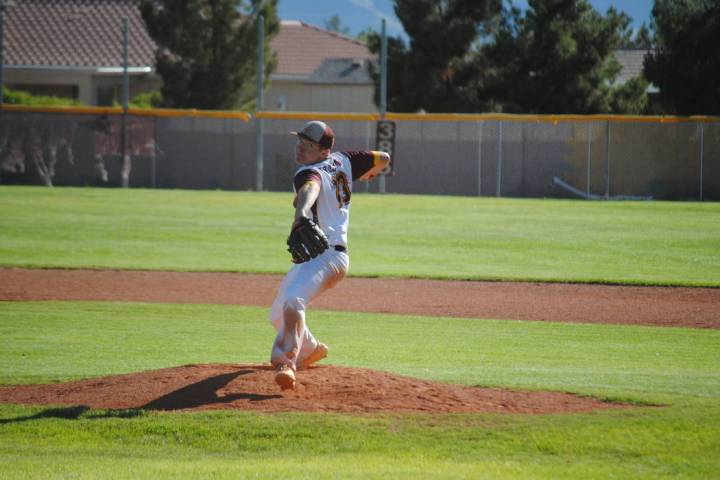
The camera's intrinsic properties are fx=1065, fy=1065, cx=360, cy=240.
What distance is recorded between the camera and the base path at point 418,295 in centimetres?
1308

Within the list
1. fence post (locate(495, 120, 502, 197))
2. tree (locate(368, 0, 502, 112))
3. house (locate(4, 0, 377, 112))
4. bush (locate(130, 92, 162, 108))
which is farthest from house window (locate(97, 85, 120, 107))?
fence post (locate(495, 120, 502, 197))

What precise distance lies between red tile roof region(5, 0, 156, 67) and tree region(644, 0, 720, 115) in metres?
25.1

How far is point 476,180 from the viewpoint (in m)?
32.3

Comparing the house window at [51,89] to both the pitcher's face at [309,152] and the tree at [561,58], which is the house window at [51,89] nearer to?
the tree at [561,58]

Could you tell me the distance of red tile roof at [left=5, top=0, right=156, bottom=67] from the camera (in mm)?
50562

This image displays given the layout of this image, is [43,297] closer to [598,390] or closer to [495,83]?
[598,390]

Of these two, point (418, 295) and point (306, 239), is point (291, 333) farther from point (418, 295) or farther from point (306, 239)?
point (418, 295)

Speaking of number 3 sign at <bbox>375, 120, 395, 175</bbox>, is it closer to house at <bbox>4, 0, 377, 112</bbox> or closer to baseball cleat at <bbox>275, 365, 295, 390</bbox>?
house at <bbox>4, 0, 377, 112</bbox>

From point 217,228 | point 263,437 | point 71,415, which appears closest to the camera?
point 263,437

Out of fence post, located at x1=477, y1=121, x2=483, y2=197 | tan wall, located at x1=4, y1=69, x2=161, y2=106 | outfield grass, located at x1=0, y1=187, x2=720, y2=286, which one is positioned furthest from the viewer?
tan wall, located at x1=4, y1=69, x2=161, y2=106

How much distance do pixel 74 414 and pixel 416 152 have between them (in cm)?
2641

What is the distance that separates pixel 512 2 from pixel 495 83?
3.11m

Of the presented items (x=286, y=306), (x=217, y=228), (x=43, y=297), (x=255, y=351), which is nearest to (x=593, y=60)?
(x=217, y=228)

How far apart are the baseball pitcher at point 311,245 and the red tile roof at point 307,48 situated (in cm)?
4882
